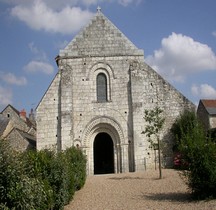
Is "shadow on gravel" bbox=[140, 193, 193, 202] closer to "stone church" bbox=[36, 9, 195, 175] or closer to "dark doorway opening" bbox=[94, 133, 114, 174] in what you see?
"stone church" bbox=[36, 9, 195, 175]

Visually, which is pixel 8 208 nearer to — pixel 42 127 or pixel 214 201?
pixel 214 201

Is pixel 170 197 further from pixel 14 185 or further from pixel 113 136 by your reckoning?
pixel 113 136

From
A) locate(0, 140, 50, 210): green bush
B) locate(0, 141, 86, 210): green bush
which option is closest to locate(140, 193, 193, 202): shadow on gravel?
locate(0, 141, 86, 210): green bush

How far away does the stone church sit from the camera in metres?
19.6

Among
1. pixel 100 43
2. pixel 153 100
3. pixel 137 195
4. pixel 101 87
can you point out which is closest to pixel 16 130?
pixel 101 87

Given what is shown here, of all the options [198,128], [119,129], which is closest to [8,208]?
[198,128]

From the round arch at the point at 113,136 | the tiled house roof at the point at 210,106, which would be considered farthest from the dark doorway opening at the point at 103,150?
the tiled house roof at the point at 210,106

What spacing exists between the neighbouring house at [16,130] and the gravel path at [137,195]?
322cm

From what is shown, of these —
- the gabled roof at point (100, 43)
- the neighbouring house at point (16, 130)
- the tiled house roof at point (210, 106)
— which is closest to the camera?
the gabled roof at point (100, 43)

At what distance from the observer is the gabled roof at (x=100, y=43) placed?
20.8 metres

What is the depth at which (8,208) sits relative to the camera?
6.06m

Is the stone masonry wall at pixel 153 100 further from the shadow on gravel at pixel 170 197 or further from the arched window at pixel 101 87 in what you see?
the shadow on gravel at pixel 170 197

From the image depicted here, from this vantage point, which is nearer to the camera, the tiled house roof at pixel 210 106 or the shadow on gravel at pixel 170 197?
the shadow on gravel at pixel 170 197

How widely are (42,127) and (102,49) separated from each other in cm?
595
